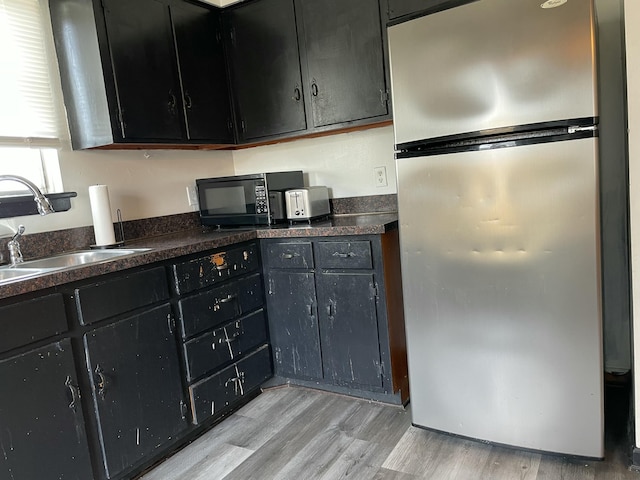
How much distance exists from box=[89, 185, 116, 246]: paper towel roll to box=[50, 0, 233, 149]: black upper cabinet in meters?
0.22

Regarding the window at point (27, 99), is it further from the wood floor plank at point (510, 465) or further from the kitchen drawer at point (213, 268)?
the wood floor plank at point (510, 465)

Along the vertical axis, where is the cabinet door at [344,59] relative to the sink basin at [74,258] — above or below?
above

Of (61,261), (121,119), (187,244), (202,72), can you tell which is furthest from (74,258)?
(202,72)

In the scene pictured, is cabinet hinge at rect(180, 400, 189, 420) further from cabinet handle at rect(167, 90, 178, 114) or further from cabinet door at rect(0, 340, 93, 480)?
cabinet handle at rect(167, 90, 178, 114)

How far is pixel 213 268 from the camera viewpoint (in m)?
2.14

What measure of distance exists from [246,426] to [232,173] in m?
1.66

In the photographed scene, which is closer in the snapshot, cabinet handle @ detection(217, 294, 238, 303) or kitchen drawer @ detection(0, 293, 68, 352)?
kitchen drawer @ detection(0, 293, 68, 352)

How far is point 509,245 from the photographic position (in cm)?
162

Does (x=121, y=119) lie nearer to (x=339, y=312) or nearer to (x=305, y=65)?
(x=305, y=65)

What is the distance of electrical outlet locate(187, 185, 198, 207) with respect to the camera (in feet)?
9.31

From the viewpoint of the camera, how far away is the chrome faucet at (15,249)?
1922 millimetres

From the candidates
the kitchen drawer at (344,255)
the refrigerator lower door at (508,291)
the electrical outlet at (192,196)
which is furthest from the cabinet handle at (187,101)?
the refrigerator lower door at (508,291)

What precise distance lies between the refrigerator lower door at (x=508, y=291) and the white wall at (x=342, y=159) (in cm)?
82

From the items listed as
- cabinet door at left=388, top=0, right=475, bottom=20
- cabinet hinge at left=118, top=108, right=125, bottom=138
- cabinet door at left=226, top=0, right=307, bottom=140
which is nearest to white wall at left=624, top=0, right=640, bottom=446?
cabinet door at left=388, top=0, right=475, bottom=20
